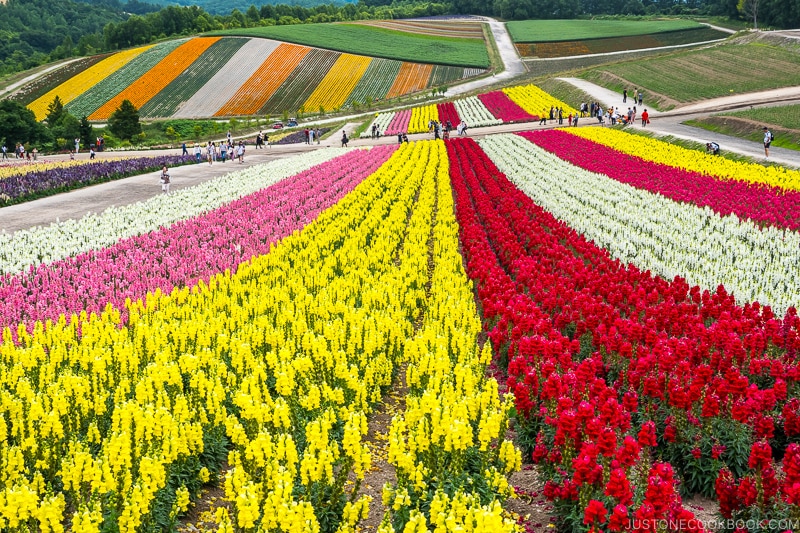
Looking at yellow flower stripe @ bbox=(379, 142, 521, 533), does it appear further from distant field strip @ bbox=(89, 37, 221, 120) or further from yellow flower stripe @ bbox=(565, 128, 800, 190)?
distant field strip @ bbox=(89, 37, 221, 120)

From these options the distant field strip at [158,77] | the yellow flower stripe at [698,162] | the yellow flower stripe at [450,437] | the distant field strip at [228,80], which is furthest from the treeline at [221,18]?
the yellow flower stripe at [450,437]

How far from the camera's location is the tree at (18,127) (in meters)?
67.1

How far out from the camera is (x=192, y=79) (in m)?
99.2

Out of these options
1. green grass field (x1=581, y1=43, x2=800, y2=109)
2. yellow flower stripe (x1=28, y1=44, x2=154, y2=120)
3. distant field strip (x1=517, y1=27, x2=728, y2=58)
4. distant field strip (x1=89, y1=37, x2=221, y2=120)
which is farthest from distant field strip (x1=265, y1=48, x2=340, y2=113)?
green grass field (x1=581, y1=43, x2=800, y2=109)

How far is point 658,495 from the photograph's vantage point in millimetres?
5504

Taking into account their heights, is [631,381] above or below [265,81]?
below

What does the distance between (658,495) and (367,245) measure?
15.2m

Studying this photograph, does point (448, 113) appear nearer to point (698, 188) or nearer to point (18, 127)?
point (18, 127)

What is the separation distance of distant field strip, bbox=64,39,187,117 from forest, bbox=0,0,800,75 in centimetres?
2023

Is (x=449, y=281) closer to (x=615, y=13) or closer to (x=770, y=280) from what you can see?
(x=770, y=280)

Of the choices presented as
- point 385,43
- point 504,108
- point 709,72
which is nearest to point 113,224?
point 504,108

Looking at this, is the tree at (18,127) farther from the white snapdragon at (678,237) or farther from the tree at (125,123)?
the white snapdragon at (678,237)

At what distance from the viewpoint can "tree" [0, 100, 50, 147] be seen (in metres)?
67.1

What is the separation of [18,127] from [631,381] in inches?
2792
